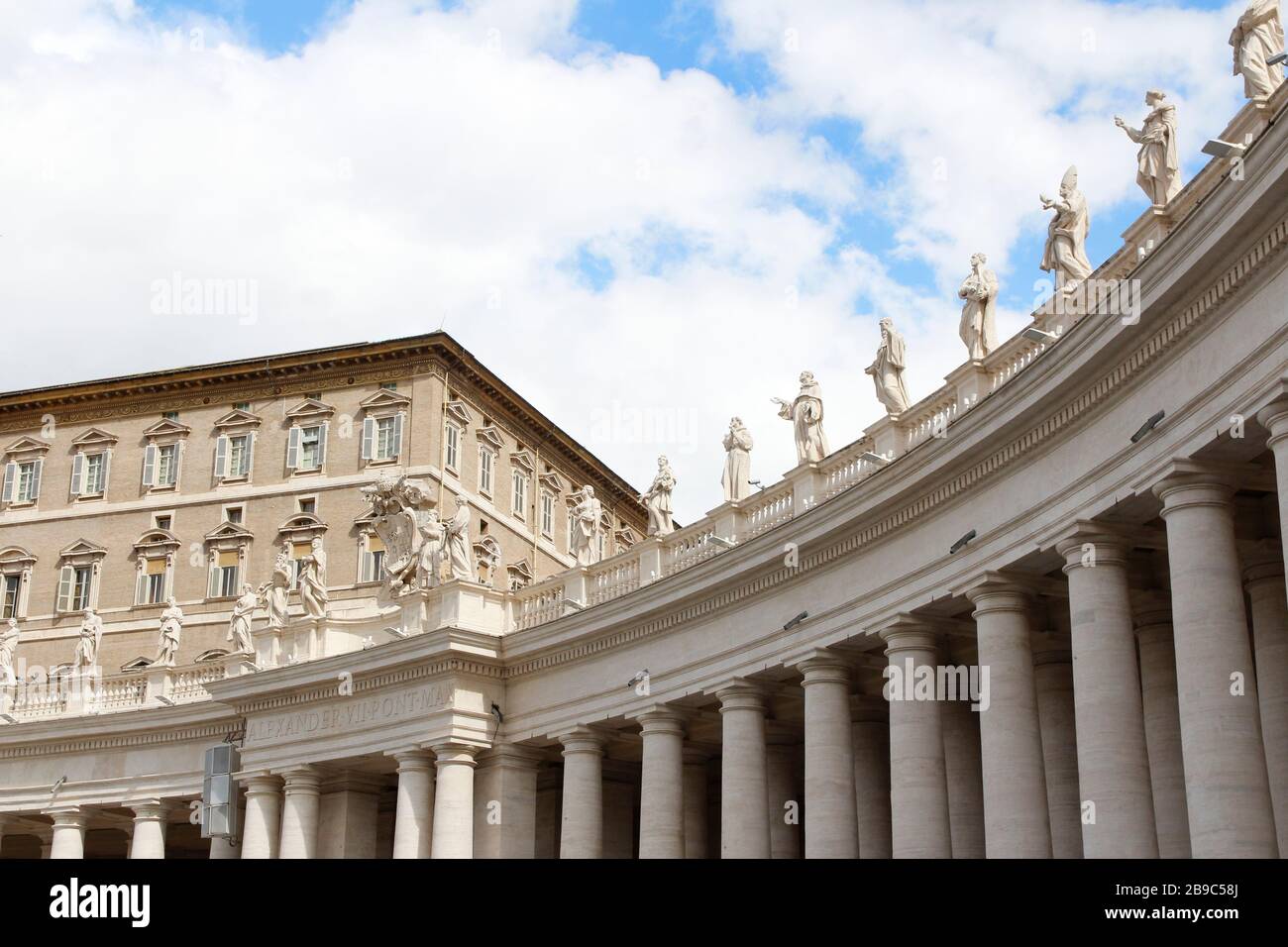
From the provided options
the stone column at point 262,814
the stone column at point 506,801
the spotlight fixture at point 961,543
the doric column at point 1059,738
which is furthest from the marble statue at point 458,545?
the spotlight fixture at point 961,543

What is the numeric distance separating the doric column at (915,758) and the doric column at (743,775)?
216 inches

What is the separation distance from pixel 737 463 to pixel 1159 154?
626 inches

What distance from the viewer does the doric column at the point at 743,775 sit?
36.9 meters

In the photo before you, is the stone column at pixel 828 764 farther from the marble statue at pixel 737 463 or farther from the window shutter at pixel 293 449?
the window shutter at pixel 293 449

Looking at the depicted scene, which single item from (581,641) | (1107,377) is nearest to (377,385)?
(581,641)

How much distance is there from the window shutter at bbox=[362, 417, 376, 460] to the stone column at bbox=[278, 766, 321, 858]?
33.6m

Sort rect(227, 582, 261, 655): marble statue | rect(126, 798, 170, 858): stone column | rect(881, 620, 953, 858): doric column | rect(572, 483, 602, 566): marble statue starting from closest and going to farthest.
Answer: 1. rect(881, 620, 953, 858): doric column
2. rect(572, 483, 602, 566): marble statue
3. rect(126, 798, 170, 858): stone column
4. rect(227, 582, 261, 655): marble statue

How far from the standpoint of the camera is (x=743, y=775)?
3716cm

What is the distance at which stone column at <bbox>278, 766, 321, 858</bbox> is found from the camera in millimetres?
48500

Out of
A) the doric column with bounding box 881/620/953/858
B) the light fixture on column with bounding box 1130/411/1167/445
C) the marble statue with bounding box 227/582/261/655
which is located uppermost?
the marble statue with bounding box 227/582/261/655

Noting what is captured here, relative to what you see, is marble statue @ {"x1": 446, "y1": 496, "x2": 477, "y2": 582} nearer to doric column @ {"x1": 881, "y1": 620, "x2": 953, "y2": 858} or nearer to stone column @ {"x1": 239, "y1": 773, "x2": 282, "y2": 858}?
stone column @ {"x1": 239, "y1": 773, "x2": 282, "y2": 858}

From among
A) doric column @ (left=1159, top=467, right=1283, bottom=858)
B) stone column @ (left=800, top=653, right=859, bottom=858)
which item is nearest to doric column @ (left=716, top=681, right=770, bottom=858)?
stone column @ (left=800, top=653, right=859, bottom=858)

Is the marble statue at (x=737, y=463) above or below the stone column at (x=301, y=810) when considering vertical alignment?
above

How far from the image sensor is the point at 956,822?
115 ft
